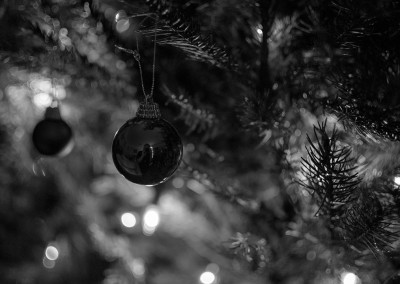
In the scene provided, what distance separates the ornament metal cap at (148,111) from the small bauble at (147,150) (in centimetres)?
1

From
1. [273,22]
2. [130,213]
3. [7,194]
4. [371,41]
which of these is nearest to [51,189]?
[7,194]

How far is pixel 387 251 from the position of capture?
1.43 feet

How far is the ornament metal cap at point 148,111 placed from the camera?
0.47m

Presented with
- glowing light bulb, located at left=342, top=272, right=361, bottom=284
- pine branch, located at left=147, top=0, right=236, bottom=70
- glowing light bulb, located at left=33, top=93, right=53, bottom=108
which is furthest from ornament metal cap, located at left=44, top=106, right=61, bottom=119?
glowing light bulb, located at left=342, top=272, right=361, bottom=284

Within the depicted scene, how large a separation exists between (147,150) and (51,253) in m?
0.69

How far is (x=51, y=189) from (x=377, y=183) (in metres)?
0.85

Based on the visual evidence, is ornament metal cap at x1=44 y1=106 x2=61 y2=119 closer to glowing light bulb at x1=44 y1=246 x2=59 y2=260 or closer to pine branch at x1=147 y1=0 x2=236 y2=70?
pine branch at x1=147 y1=0 x2=236 y2=70

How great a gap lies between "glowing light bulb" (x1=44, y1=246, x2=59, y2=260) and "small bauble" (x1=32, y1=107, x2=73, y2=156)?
43 centimetres

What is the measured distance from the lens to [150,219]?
0.92m

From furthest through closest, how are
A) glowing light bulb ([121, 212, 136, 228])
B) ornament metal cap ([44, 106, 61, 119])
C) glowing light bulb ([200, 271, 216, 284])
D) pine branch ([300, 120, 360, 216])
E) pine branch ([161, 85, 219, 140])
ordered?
glowing light bulb ([121, 212, 136, 228])
glowing light bulb ([200, 271, 216, 284])
ornament metal cap ([44, 106, 61, 119])
pine branch ([161, 85, 219, 140])
pine branch ([300, 120, 360, 216])

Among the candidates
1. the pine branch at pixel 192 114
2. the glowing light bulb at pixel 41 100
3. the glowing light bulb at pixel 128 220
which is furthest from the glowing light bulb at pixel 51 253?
the pine branch at pixel 192 114

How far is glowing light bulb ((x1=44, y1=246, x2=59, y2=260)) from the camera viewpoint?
3.18 ft

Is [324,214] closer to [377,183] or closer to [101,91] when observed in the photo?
[377,183]

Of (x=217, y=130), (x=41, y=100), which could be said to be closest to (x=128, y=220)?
(x=41, y=100)
